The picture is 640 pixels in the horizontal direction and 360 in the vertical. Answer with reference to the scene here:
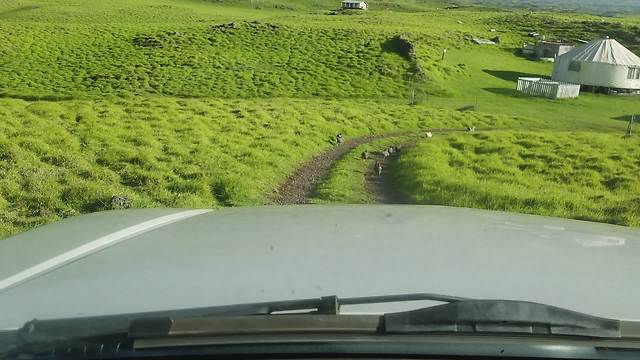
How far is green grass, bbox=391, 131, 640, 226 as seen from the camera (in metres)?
12.2

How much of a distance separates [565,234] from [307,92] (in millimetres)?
37177

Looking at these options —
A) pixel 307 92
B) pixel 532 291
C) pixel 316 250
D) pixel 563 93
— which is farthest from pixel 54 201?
pixel 563 93

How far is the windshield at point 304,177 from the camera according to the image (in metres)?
2.30

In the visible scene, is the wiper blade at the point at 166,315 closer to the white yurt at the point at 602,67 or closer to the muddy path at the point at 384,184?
the muddy path at the point at 384,184

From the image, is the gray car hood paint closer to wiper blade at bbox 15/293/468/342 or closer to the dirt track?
wiper blade at bbox 15/293/468/342

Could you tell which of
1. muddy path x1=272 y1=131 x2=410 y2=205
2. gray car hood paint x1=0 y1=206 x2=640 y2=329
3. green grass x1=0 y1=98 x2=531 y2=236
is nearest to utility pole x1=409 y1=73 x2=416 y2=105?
green grass x1=0 y1=98 x2=531 y2=236

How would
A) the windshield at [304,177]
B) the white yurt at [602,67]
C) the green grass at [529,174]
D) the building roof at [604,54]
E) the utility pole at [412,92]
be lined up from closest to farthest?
the windshield at [304,177], the green grass at [529,174], the utility pole at [412,92], the white yurt at [602,67], the building roof at [604,54]

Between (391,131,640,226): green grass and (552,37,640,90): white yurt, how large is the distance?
82.1ft

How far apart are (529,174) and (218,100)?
16.5 metres

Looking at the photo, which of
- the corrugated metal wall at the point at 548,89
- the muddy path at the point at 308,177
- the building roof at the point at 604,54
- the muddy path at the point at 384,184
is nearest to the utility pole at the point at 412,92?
the corrugated metal wall at the point at 548,89

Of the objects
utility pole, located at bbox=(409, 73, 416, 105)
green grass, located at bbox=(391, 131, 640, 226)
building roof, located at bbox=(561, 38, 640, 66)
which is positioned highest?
building roof, located at bbox=(561, 38, 640, 66)

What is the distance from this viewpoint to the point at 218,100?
2962 centimetres

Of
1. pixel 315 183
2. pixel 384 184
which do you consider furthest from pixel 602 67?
pixel 315 183

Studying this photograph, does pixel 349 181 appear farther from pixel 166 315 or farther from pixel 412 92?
pixel 412 92
